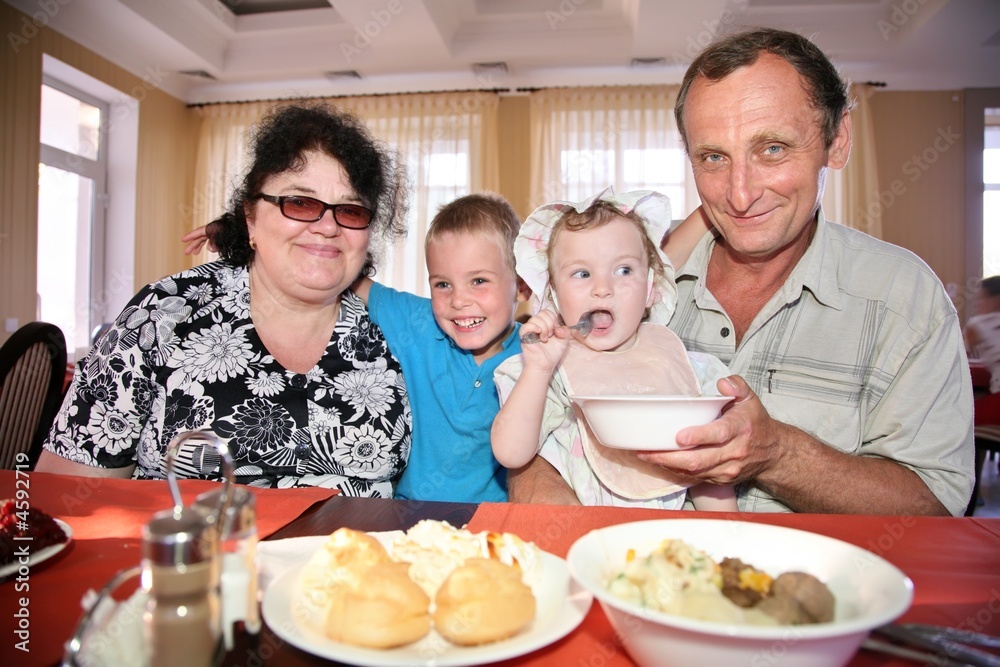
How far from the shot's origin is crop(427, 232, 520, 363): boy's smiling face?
7.88 ft

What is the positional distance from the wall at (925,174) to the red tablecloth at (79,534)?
979 centimetres

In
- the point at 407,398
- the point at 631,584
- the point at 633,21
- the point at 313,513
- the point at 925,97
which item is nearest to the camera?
the point at 631,584

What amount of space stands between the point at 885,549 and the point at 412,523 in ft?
3.05

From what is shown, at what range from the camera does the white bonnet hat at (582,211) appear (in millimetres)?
2176

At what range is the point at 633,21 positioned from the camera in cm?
758

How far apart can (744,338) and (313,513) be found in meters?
1.47

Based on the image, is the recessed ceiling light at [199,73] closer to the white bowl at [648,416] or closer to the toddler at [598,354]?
the toddler at [598,354]

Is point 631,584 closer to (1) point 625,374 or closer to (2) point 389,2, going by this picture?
(1) point 625,374

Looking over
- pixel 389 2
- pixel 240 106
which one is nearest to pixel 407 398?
pixel 389 2

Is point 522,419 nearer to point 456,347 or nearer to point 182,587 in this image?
point 456,347

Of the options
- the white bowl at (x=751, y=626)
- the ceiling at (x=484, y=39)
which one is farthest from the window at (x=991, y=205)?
the white bowl at (x=751, y=626)

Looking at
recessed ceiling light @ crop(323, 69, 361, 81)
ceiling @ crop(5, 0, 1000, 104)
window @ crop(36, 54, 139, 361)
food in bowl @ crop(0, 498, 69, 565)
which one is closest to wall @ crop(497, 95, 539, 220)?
ceiling @ crop(5, 0, 1000, 104)

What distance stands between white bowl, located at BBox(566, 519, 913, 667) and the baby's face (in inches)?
42.7

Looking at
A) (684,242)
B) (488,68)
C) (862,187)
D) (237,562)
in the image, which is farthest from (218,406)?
(862,187)
